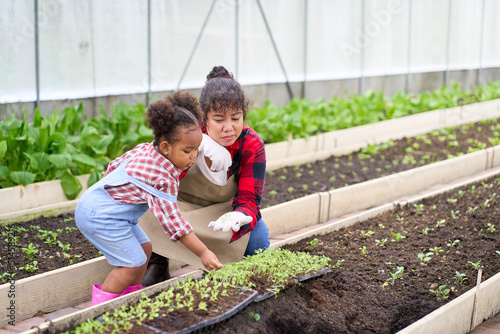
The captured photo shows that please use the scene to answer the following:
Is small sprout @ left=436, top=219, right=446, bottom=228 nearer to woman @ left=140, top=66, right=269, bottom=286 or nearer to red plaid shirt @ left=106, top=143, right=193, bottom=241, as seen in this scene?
woman @ left=140, top=66, right=269, bottom=286

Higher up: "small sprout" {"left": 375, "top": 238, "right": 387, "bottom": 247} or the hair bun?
the hair bun

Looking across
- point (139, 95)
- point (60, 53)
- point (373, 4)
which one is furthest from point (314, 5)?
point (60, 53)

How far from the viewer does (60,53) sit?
5844 mm

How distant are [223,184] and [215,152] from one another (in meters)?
0.24

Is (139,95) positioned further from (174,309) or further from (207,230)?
(174,309)

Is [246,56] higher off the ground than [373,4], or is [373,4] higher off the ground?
[373,4]

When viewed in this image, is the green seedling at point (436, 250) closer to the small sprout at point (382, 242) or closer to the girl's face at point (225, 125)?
the small sprout at point (382, 242)

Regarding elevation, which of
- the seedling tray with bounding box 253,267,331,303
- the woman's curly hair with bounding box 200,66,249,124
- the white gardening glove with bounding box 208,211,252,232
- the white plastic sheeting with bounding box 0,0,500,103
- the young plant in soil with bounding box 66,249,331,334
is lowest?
the seedling tray with bounding box 253,267,331,303

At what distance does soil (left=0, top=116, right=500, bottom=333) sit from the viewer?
2582 millimetres

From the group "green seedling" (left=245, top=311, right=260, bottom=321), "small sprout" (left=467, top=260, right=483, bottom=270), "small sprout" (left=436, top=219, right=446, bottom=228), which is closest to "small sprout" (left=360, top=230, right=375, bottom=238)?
"small sprout" (left=436, top=219, right=446, bottom=228)

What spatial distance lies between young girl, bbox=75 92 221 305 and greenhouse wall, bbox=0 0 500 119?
3.29 meters

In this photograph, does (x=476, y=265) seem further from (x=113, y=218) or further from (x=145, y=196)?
(x=113, y=218)

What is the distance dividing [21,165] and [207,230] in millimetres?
2029

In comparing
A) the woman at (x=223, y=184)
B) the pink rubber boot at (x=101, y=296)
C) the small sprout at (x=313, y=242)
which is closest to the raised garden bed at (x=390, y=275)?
the small sprout at (x=313, y=242)
